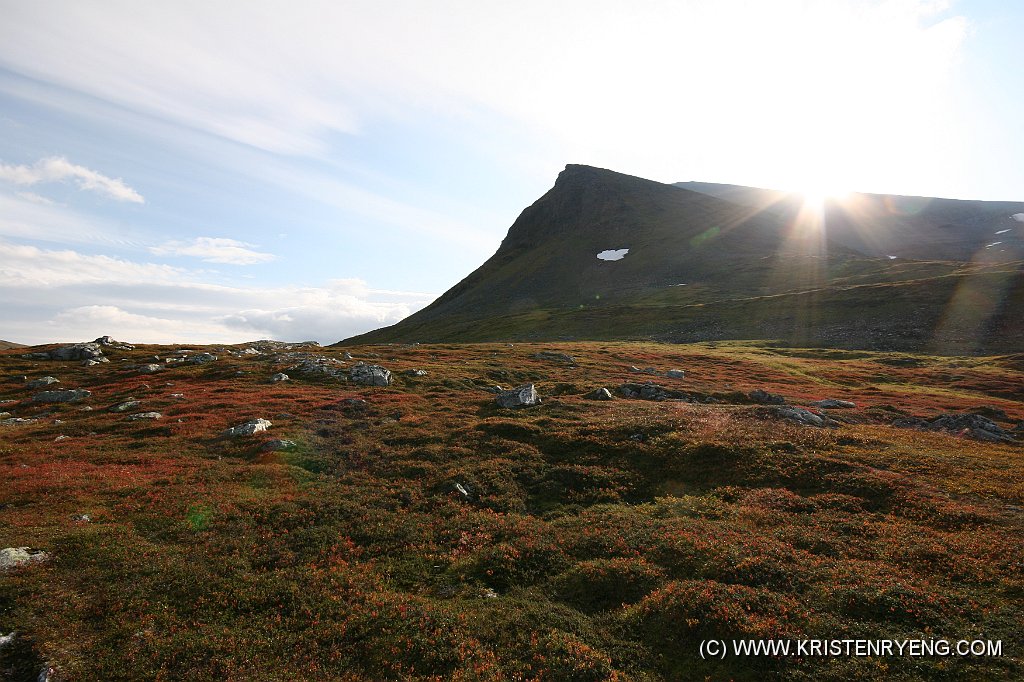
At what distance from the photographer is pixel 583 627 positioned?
46.9ft

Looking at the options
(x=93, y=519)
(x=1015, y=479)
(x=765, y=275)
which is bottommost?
(x=1015, y=479)

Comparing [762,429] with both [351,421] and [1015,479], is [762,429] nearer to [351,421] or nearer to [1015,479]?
[1015,479]

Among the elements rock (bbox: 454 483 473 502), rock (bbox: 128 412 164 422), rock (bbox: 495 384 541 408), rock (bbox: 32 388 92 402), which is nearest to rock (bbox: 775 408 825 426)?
rock (bbox: 495 384 541 408)

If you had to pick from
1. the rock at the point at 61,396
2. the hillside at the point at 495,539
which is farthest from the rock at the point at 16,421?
the rock at the point at 61,396

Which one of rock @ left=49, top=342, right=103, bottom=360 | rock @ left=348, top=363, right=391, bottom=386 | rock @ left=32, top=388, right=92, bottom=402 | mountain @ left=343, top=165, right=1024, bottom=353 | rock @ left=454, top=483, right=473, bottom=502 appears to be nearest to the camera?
rock @ left=454, top=483, right=473, bottom=502

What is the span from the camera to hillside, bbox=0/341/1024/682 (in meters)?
12.9

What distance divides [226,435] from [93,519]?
13.4 meters

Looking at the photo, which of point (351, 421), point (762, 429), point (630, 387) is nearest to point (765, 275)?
point (630, 387)

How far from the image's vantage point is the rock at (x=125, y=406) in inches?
1535

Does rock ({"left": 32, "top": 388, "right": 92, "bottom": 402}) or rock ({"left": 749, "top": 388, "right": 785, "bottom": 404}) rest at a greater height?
rock ({"left": 32, "top": 388, "right": 92, "bottom": 402})

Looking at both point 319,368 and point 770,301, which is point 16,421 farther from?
point 770,301

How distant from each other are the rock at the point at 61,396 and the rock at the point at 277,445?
25.8 m

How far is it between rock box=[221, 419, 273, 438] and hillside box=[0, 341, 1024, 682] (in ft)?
1.68

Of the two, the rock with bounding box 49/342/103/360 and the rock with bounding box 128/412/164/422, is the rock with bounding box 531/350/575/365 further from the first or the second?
the rock with bounding box 49/342/103/360
